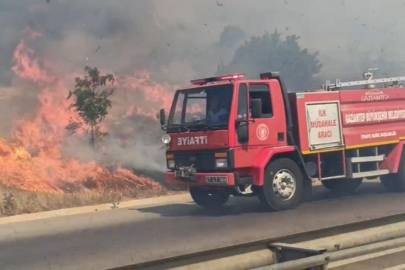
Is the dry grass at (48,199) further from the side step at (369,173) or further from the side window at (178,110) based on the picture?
the side step at (369,173)

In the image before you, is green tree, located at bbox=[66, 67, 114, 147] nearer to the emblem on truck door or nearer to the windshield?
the windshield

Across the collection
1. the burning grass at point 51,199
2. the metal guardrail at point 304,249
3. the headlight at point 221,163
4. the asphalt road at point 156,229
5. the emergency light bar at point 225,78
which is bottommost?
the asphalt road at point 156,229

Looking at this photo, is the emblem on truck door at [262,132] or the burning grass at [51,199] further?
the burning grass at [51,199]

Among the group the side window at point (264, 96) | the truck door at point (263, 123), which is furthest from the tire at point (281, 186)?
the side window at point (264, 96)

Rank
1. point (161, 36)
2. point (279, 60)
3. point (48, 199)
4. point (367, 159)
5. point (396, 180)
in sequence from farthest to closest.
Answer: point (279, 60) → point (161, 36) → point (396, 180) → point (48, 199) → point (367, 159)

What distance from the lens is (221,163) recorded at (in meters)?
10.3

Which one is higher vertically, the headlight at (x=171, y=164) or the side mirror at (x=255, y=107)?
the side mirror at (x=255, y=107)

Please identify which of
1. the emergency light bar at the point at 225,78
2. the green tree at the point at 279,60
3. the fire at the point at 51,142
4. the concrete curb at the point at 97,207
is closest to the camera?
the emergency light bar at the point at 225,78

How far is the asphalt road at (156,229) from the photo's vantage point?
25.0 ft

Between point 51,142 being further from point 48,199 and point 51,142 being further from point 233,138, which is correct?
point 233,138

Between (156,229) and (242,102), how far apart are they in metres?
2.49

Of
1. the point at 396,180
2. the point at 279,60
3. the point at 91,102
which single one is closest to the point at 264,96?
the point at 396,180

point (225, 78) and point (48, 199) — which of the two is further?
point (48, 199)

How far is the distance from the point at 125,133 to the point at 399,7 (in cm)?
1528
